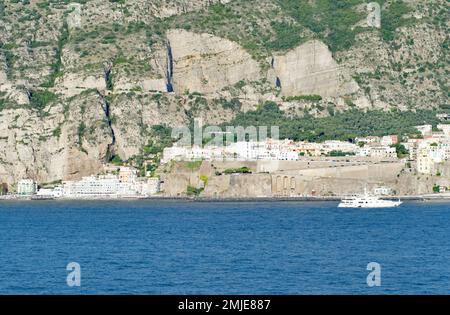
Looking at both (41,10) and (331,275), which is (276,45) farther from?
(331,275)

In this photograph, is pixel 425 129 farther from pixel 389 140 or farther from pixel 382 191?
pixel 382 191

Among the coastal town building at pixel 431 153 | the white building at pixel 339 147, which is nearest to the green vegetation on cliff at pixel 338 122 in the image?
the white building at pixel 339 147

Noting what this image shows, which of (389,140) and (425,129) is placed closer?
(389,140)

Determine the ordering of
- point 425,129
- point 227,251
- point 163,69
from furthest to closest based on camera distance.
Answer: point 163,69 < point 425,129 < point 227,251

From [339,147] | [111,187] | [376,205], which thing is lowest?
[376,205]

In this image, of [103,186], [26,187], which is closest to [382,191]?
[103,186]

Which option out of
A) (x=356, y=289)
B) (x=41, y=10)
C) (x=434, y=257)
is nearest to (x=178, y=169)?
(x=41, y=10)
